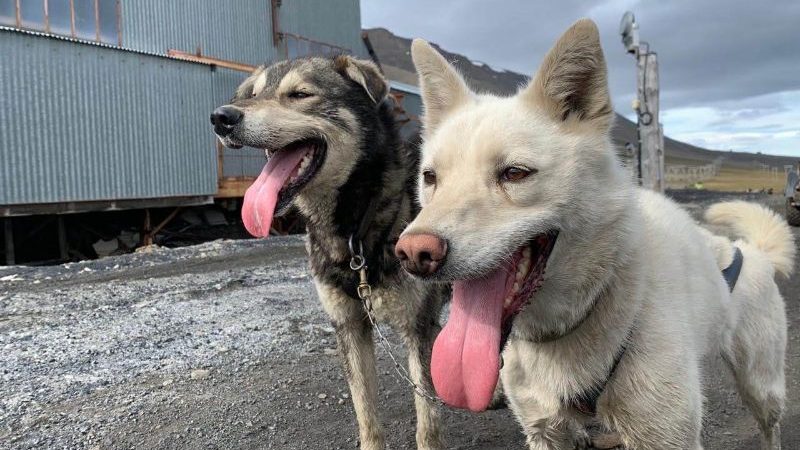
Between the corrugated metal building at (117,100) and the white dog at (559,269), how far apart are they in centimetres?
1207

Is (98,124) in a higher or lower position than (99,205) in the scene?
higher

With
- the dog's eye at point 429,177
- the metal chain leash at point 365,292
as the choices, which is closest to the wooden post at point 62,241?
the metal chain leash at point 365,292

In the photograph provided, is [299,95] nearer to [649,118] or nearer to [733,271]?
[733,271]

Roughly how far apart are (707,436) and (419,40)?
281cm

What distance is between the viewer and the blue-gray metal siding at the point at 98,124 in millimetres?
11539

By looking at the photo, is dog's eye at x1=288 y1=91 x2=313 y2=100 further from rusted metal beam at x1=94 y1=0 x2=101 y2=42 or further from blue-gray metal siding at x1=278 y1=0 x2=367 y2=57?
blue-gray metal siding at x1=278 y1=0 x2=367 y2=57

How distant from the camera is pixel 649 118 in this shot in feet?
39.8

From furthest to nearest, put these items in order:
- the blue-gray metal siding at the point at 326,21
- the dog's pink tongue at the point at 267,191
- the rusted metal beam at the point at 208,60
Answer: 1. the blue-gray metal siding at the point at 326,21
2. the rusted metal beam at the point at 208,60
3. the dog's pink tongue at the point at 267,191

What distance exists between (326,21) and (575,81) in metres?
19.4

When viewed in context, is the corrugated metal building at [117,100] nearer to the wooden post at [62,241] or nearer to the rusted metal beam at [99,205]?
the rusted metal beam at [99,205]

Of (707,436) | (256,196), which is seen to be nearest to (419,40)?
(256,196)

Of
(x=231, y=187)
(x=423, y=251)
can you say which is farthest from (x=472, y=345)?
(x=231, y=187)

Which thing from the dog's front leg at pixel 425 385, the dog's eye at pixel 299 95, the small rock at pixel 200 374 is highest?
the dog's eye at pixel 299 95

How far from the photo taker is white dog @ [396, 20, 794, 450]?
185cm
